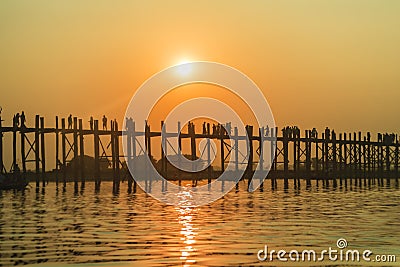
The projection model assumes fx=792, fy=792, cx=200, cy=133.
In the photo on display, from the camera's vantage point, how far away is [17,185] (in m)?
48.6

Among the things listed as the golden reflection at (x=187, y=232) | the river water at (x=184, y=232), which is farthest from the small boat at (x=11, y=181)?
the golden reflection at (x=187, y=232)

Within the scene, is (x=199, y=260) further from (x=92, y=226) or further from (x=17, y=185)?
(x=17, y=185)

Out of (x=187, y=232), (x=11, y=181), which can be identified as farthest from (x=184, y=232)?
(x=11, y=181)

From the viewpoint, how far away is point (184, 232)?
23031 millimetres

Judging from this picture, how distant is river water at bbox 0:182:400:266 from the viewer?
17.9m

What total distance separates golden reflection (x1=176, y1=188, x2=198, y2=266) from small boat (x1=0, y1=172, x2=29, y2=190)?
15421 millimetres

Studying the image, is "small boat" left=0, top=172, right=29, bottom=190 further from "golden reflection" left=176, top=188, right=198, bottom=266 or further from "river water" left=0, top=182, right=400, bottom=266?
"golden reflection" left=176, top=188, right=198, bottom=266

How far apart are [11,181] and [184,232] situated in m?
27.7

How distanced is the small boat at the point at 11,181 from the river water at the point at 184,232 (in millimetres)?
12002

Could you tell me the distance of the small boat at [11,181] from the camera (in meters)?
47.8

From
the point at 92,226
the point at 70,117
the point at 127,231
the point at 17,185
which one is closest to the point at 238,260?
the point at 127,231

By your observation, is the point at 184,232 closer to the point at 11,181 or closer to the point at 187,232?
the point at 187,232

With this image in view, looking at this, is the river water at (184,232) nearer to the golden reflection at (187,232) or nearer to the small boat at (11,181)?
the golden reflection at (187,232)

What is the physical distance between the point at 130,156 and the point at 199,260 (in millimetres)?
40971
